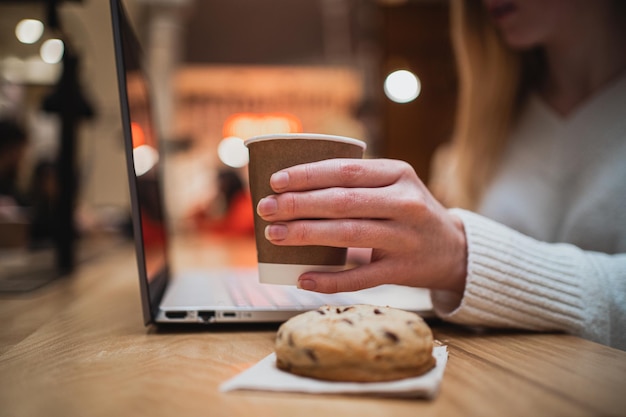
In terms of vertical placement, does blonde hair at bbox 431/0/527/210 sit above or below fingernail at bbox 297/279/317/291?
above

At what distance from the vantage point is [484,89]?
1369mm

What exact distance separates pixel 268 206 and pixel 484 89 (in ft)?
3.53

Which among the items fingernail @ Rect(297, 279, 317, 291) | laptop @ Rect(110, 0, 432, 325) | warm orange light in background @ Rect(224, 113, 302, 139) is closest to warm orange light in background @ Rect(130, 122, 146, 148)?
laptop @ Rect(110, 0, 432, 325)

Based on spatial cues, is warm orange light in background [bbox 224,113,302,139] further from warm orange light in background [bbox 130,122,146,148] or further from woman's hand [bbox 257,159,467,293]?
woman's hand [bbox 257,159,467,293]

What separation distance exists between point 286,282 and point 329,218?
9cm

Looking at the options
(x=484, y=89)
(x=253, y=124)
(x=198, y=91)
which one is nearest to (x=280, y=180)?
(x=484, y=89)

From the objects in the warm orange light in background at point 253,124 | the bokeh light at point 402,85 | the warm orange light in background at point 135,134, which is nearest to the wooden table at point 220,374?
the warm orange light in background at point 135,134

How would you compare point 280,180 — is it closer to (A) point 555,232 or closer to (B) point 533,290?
(B) point 533,290

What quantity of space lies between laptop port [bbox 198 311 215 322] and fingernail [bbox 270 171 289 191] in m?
0.19

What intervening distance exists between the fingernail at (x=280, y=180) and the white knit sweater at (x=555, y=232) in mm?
269

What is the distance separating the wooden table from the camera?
0.35m

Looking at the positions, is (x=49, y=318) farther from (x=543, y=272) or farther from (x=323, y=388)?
(x=543, y=272)

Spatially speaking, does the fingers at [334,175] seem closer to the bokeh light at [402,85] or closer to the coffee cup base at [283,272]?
the coffee cup base at [283,272]

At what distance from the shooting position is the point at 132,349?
52 centimetres
